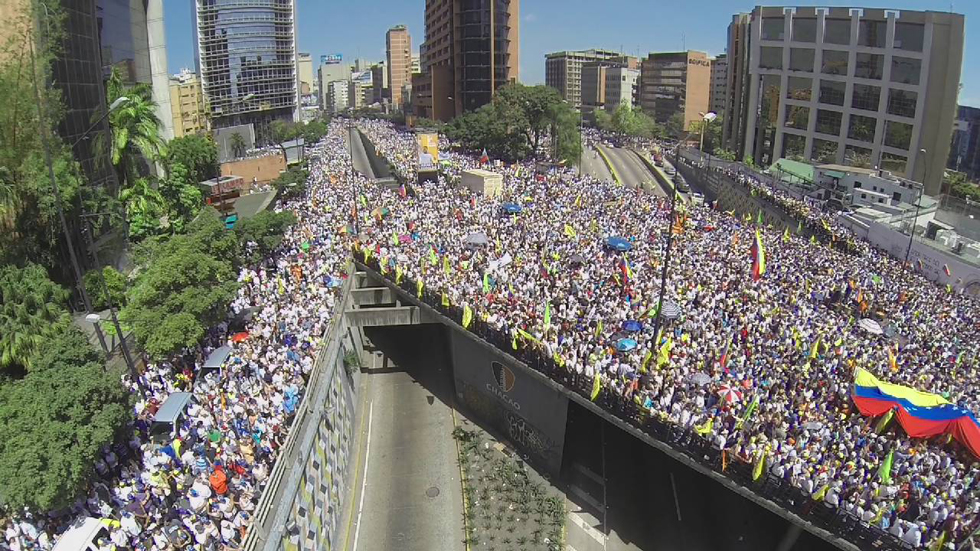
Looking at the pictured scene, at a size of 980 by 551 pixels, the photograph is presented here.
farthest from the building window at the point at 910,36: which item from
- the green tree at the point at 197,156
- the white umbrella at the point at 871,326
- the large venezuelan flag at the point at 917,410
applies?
the green tree at the point at 197,156

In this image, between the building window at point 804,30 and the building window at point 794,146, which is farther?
the building window at point 794,146

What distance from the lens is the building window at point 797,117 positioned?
71.8 m

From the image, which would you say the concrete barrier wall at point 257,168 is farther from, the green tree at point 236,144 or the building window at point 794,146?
the building window at point 794,146

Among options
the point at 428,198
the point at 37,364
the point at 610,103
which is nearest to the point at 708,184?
the point at 428,198

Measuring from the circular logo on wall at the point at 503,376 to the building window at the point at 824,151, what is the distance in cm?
6447

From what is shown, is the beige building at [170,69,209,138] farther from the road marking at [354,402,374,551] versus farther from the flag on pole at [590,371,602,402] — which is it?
the flag on pole at [590,371,602,402]

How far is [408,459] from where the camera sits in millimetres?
22281

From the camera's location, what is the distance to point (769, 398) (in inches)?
715

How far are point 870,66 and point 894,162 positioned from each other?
11.0 metres

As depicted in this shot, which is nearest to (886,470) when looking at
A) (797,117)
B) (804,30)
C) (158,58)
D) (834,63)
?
(158,58)

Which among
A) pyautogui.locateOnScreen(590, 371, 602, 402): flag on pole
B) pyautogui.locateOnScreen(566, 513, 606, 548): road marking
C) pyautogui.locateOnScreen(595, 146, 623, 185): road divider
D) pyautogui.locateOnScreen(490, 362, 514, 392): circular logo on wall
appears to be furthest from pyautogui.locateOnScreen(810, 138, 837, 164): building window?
pyautogui.locateOnScreen(566, 513, 606, 548): road marking

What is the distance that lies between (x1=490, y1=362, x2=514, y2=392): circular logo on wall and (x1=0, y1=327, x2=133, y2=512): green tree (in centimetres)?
1213

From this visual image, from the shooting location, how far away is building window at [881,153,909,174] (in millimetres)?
64125

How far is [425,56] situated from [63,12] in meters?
116
